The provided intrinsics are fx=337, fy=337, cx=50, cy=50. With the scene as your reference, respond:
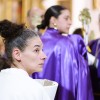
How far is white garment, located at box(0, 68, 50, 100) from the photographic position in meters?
1.11

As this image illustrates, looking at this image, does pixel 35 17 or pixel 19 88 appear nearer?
pixel 19 88

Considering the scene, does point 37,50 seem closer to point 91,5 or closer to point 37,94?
point 37,94

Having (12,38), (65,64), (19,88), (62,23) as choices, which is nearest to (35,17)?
(62,23)

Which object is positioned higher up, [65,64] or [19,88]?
[19,88]

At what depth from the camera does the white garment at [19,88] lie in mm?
1112

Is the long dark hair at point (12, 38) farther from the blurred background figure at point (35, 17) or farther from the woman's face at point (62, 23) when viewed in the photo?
the blurred background figure at point (35, 17)

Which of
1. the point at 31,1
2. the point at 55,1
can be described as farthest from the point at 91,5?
the point at 31,1

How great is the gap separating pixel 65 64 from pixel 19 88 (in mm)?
1069

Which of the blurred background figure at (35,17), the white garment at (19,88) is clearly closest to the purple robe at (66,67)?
the blurred background figure at (35,17)

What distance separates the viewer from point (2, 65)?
1.33 metres

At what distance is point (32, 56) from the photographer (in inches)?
52.9

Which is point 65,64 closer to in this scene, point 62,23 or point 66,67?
point 66,67

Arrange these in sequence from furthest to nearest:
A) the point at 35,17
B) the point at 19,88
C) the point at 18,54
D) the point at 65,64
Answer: the point at 35,17 < the point at 65,64 < the point at 18,54 < the point at 19,88

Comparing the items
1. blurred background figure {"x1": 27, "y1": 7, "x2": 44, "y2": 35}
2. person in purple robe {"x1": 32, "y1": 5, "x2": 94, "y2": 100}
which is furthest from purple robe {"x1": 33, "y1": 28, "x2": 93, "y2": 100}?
blurred background figure {"x1": 27, "y1": 7, "x2": 44, "y2": 35}
